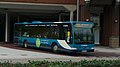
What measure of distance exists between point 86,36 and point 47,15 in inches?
854

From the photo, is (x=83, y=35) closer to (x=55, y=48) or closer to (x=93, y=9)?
(x=55, y=48)

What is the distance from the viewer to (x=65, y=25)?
1021 inches

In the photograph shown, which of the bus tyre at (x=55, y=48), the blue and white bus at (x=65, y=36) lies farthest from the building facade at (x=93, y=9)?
the bus tyre at (x=55, y=48)

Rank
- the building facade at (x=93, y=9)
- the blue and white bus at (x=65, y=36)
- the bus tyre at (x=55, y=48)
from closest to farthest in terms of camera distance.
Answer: the blue and white bus at (x=65, y=36), the bus tyre at (x=55, y=48), the building facade at (x=93, y=9)

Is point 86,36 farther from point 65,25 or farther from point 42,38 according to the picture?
point 42,38

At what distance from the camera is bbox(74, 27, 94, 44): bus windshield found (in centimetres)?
2561

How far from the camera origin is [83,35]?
25.8m

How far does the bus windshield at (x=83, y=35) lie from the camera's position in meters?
25.6

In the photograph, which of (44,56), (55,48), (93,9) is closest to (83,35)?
(55,48)

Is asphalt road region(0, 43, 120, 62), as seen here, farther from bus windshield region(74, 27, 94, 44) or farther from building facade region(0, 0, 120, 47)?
building facade region(0, 0, 120, 47)

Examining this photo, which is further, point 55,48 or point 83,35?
point 55,48

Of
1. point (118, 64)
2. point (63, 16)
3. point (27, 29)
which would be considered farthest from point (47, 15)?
point (118, 64)

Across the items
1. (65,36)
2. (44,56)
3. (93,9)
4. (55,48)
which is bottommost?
(44,56)

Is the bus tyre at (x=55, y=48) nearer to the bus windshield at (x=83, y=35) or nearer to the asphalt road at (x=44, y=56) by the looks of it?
the asphalt road at (x=44, y=56)
